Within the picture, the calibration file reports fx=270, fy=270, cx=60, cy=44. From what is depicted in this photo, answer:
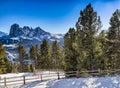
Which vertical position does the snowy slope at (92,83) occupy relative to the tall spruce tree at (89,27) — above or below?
below

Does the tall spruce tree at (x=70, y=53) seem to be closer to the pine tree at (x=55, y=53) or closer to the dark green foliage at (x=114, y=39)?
the dark green foliage at (x=114, y=39)

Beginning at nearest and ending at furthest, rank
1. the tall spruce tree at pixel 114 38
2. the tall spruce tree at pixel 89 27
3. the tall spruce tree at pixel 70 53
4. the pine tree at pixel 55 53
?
the tall spruce tree at pixel 89 27 < the tall spruce tree at pixel 114 38 < the tall spruce tree at pixel 70 53 < the pine tree at pixel 55 53

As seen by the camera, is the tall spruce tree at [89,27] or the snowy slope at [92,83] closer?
the snowy slope at [92,83]

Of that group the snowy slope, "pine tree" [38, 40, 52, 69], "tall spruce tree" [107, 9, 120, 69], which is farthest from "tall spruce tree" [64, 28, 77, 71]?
"pine tree" [38, 40, 52, 69]

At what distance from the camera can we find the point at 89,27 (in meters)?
40.8

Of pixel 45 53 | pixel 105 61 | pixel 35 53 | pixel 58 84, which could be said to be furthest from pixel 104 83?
pixel 35 53

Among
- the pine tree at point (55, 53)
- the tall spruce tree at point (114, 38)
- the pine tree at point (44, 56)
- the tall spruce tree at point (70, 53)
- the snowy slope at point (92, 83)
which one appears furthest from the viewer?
the pine tree at point (55, 53)

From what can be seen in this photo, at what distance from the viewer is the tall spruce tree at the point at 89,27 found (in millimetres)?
40594

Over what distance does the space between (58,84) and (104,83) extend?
5.36m

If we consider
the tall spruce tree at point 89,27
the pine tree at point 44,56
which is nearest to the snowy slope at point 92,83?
the tall spruce tree at point 89,27

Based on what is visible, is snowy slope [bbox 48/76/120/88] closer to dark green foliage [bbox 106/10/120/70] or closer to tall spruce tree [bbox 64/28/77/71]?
dark green foliage [bbox 106/10/120/70]

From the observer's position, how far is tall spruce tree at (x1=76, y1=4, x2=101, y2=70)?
40.6 m

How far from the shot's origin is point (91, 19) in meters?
40.7

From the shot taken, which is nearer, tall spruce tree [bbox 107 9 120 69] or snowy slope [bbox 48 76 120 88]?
snowy slope [bbox 48 76 120 88]
